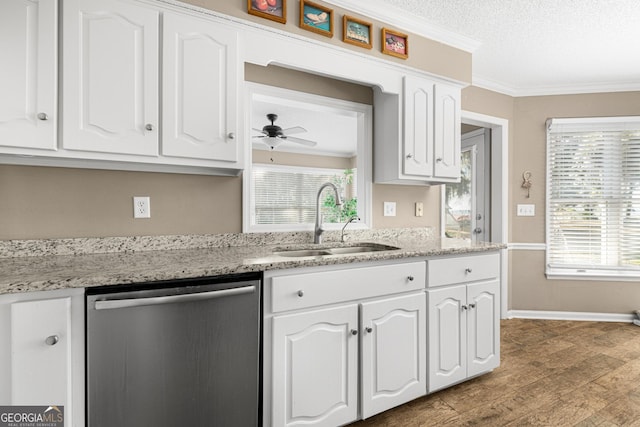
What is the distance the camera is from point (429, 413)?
186cm

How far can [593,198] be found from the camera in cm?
350

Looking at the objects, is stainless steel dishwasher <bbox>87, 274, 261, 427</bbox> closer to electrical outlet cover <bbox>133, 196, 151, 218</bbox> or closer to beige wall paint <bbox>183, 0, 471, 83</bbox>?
electrical outlet cover <bbox>133, 196, 151, 218</bbox>

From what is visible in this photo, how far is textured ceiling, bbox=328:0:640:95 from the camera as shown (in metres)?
2.23

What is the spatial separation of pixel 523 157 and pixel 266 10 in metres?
3.08

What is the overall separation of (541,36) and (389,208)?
5.83ft

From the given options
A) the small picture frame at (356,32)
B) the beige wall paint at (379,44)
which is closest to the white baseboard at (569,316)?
the beige wall paint at (379,44)

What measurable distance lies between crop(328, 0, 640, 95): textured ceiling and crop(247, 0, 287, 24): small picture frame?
15.6 inches

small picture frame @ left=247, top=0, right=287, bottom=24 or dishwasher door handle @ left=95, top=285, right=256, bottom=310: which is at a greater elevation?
small picture frame @ left=247, top=0, right=287, bottom=24

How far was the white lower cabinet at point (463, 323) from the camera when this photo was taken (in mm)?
1941

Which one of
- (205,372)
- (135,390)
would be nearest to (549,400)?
(205,372)

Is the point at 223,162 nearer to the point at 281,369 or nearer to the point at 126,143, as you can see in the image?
the point at 126,143

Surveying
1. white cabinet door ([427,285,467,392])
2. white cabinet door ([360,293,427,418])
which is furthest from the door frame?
white cabinet door ([360,293,427,418])

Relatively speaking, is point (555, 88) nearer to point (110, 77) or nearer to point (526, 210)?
point (526, 210)

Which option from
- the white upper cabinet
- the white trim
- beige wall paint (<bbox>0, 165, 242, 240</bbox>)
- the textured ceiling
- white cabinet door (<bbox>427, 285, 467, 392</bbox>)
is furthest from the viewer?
the white trim
